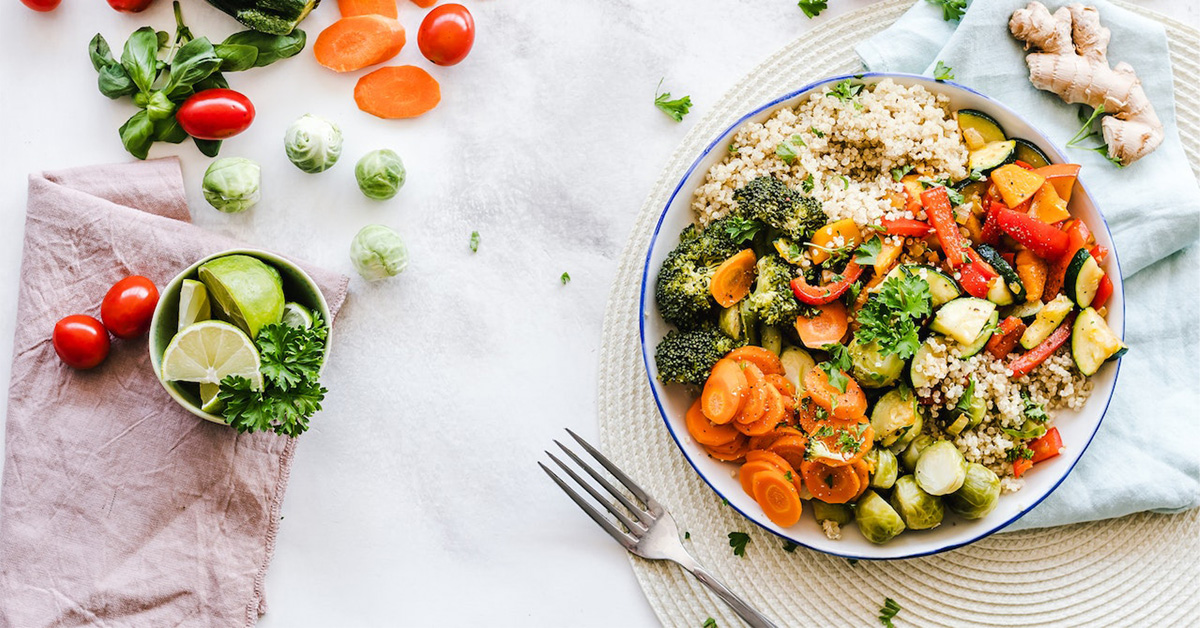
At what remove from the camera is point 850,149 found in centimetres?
287

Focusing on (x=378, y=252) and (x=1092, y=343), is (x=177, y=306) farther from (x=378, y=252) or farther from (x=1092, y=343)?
(x=1092, y=343)

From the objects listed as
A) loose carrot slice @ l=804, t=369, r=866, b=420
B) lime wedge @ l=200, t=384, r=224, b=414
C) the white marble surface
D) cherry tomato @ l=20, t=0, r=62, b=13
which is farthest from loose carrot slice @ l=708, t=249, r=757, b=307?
cherry tomato @ l=20, t=0, r=62, b=13

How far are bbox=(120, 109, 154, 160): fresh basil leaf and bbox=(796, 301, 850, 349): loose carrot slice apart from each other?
2.42m

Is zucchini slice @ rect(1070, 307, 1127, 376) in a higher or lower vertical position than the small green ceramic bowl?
higher

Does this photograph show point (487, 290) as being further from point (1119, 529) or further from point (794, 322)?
point (1119, 529)

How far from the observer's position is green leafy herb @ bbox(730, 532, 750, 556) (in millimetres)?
3080

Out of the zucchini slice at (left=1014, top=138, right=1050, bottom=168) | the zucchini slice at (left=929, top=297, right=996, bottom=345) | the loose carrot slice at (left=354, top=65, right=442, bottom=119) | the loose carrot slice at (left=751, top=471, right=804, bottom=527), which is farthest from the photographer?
the loose carrot slice at (left=354, top=65, right=442, bottom=119)

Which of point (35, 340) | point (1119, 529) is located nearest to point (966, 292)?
point (1119, 529)

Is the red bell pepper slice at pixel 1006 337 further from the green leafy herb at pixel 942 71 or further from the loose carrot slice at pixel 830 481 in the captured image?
the green leafy herb at pixel 942 71

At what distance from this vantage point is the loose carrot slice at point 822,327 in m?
2.71

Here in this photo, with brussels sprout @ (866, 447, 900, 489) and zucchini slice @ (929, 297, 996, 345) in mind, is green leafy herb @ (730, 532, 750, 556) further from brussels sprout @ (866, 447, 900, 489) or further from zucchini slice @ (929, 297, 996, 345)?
zucchini slice @ (929, 297, 996, 345)

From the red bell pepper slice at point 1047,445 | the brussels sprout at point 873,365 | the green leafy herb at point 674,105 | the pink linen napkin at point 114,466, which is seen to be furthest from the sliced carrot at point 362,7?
the red bell pepper slice at point 1047,445

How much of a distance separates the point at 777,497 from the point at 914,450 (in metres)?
0.48

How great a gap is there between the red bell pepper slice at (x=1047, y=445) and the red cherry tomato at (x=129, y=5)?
11.5ft
